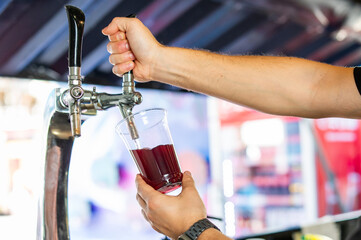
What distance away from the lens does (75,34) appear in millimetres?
917

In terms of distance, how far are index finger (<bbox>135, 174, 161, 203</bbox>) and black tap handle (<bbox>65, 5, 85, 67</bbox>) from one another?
29cm

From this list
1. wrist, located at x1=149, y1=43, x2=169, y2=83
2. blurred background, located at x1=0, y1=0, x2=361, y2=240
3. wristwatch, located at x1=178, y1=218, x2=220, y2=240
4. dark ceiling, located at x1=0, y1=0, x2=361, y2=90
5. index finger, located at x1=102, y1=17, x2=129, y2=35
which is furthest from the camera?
blurred background, located at x1=0, y1=0, x2=361, y2=240

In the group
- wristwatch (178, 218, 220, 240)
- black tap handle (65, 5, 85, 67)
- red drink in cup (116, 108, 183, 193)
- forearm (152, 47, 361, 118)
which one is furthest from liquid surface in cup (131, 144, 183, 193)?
forearm (152, 47, 361, 118)

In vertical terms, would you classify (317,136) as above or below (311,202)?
above

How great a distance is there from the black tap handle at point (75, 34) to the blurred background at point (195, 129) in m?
0.28

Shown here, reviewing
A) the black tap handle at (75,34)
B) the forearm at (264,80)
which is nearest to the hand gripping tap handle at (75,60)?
the black tap handle at (75,34)

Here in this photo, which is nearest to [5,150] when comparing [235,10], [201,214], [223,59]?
[235,10]

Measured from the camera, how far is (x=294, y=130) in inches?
194

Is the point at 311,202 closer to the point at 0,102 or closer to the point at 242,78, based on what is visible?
the point at 0,102

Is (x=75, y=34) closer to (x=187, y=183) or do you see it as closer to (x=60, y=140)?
(x=60, y=140)

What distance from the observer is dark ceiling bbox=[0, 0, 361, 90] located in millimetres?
1690

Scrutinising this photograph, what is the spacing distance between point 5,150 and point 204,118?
2290 mm

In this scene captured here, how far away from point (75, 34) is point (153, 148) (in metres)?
0.30

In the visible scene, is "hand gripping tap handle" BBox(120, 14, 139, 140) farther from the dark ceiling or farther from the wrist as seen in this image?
the dark ceiling
